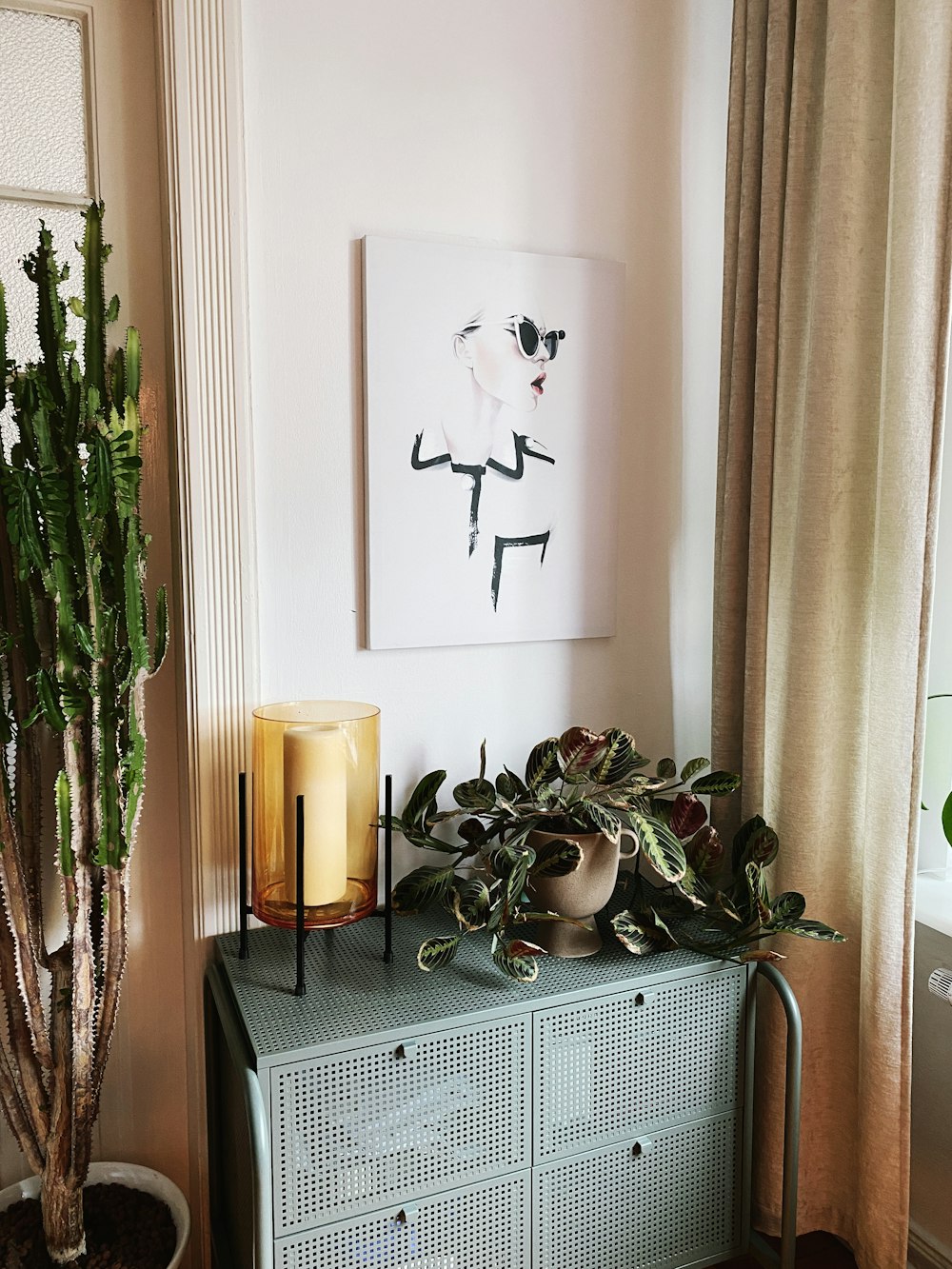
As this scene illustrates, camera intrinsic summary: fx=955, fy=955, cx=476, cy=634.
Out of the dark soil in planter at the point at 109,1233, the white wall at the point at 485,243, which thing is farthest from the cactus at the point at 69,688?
the white wall at the point at 485,243

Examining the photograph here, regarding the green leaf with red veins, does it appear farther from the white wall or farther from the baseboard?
the baseboard

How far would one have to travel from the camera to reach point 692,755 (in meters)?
2.06

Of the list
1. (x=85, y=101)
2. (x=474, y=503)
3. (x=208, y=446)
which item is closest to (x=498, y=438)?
(x=474, y=503)

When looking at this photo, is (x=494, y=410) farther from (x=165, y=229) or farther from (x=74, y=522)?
(x=74, y=522)

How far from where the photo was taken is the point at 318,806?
4.91 ft

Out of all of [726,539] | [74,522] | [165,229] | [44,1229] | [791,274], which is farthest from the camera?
[726,539]

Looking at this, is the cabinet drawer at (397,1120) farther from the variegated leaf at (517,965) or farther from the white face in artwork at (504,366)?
the white face in artwork at (504,366)

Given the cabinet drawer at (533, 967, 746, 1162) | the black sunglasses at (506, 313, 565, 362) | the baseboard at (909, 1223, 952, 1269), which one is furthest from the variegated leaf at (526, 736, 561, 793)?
the baseboard at (909, 1223, 952, 1269)

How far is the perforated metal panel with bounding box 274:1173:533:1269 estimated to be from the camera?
136 cm

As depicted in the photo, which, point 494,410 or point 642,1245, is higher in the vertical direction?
point 494,410

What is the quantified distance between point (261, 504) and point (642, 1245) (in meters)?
1.41

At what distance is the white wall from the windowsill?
0.52 meters

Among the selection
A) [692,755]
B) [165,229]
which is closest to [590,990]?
[692,755]

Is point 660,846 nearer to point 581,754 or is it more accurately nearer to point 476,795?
point 581,754
